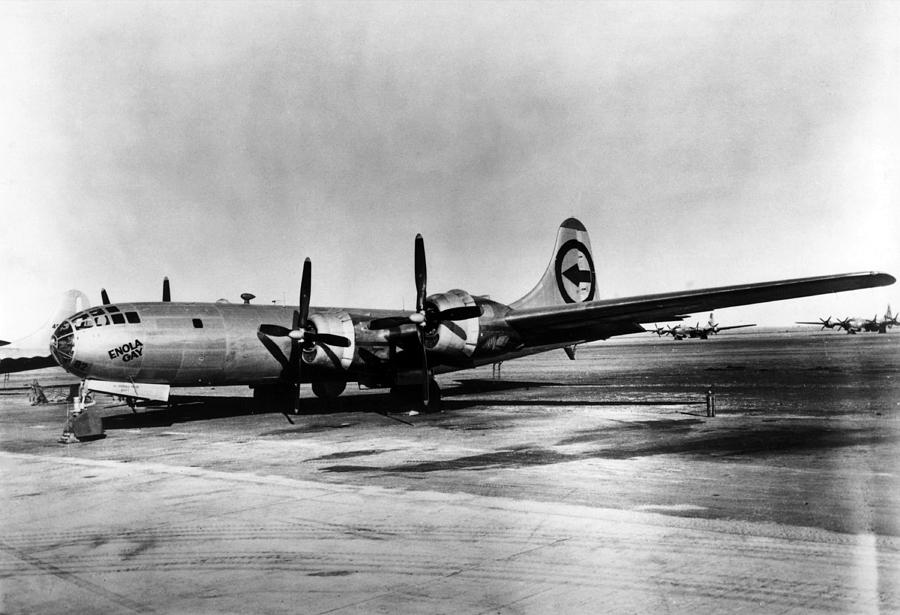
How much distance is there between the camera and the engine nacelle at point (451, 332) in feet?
70.6

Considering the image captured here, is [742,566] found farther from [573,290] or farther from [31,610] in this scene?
[573,290]

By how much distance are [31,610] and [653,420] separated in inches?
644

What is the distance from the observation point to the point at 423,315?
21.4 meters

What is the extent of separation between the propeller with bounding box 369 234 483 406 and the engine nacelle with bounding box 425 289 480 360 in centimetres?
9

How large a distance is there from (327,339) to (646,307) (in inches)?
373

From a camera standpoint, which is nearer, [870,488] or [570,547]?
[570,547]

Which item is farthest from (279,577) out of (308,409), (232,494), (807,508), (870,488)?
(308,409)

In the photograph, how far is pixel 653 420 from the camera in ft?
65.1

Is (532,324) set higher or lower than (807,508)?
higher

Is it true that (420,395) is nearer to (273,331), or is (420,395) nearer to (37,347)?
(273,331)

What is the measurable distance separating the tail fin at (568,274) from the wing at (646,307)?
4.38 meters

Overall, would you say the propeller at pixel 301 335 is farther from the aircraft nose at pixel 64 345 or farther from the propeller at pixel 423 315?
the aircraft nose at pixel 64 345

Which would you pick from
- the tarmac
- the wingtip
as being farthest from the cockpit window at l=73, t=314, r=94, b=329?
the wingtip

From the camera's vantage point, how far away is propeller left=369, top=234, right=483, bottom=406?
21.4 m
